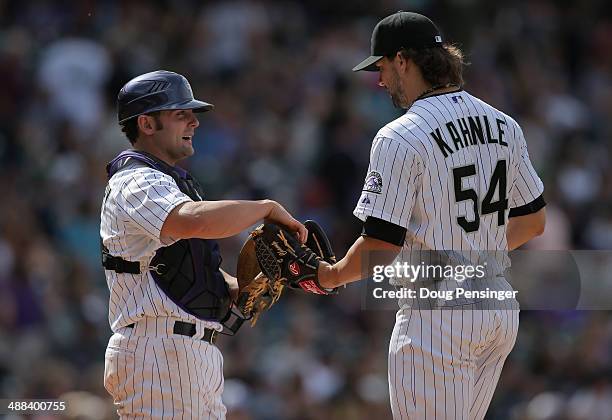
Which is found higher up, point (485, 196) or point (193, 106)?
point (193, 106)

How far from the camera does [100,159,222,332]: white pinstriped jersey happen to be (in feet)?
15.3

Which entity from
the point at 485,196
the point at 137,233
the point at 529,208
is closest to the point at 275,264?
the point at 137,233

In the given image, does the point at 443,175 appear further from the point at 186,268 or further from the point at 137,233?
the point at 137,233

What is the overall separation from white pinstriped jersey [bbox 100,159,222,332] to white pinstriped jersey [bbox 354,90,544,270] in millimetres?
811

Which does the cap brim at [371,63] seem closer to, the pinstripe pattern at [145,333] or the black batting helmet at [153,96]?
the black batting helmet at [153,96]

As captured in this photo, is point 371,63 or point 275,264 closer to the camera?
point 371,63

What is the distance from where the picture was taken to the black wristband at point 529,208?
493cm

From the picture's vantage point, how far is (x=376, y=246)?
445cm

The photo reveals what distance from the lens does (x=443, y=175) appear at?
14.5 feet

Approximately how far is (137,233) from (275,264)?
0.64m

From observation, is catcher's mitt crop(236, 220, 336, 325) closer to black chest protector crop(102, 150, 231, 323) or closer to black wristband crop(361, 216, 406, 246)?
black chest protector crop(102, 150, 231, 323)

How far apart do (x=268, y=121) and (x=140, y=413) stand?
6.54 metres

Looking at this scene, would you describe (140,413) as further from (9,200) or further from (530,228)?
(9,200)

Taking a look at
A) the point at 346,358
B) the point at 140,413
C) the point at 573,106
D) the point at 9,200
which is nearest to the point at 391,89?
the point at 140,413
